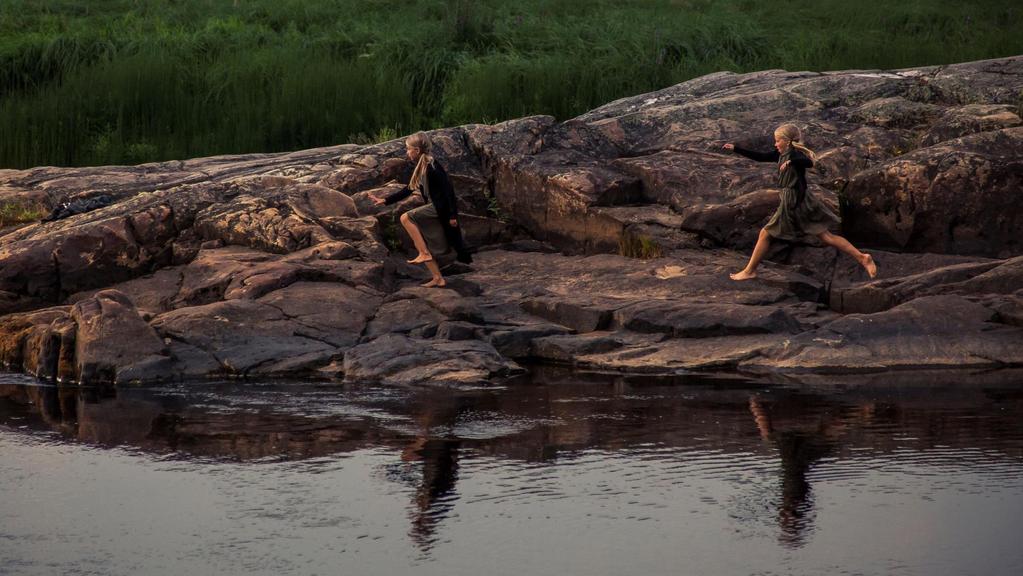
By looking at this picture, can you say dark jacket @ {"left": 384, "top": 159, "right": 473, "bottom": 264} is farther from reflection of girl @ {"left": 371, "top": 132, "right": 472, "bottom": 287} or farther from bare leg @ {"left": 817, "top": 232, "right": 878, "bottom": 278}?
bare leg @ {"left": 817, "top": 232, "right": 878, "bottom": 278}

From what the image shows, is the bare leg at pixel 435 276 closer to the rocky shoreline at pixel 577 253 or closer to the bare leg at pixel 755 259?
the rocky shoreline at pixel 577 253

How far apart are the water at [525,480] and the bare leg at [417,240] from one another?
10.7 feet

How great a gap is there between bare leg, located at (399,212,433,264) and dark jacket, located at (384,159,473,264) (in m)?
0.24

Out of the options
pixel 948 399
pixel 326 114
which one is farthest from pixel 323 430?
pixel 326 114

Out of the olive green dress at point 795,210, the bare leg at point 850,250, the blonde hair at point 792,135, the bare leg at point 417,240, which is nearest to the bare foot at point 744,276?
the olive green dress at point 795,210

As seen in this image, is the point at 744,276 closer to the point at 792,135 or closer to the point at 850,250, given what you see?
the point at 850,250

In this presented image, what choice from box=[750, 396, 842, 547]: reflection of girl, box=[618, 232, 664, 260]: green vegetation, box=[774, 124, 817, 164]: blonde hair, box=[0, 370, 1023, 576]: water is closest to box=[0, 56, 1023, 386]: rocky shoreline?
box=[618, 232, 664, 260]: green vegetation

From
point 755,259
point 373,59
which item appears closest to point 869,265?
point 755,259

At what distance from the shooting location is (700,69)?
2317cm

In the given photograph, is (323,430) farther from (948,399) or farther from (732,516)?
(948,399)

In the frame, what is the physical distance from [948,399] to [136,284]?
845cm

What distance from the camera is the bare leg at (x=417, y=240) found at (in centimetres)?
1353

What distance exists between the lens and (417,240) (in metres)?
13.6

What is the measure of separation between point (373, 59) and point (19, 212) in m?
8.80
